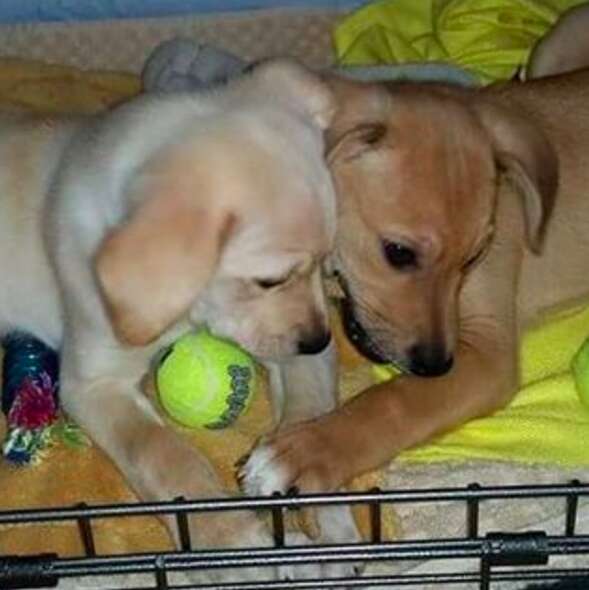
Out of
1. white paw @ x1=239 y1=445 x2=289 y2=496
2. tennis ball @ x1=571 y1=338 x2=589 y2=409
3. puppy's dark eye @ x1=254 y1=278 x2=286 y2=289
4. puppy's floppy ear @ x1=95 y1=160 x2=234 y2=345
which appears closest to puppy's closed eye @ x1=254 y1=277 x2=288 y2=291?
puppy's dark eye @ x1=254 y1=278 x2=286 y2=289

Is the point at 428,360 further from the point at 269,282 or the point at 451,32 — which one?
the point at 451,32

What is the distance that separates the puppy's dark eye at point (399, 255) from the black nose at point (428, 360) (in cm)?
13

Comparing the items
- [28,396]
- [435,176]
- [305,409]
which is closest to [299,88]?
[435,176]

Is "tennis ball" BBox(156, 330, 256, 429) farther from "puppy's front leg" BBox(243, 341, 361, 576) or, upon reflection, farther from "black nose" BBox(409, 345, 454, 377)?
"black nose" BBox(409, 345, 454, 377)

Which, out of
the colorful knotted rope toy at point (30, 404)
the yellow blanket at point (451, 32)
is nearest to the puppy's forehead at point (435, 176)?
→ the colorful knotted rope toy at point (30, 404)

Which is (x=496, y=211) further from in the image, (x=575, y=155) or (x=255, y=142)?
(x=255, y=142)

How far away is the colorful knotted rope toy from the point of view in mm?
2449

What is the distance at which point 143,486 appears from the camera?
2342mm

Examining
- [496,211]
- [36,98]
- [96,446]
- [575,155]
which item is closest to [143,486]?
[96,446]

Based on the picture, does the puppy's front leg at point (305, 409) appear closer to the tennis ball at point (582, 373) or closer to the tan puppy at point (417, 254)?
the tan puppy at point (417, 254)

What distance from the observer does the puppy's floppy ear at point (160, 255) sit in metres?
2.02

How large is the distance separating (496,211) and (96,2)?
1350 millimetres

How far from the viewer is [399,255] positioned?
2.38 meters

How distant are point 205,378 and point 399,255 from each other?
1.17 feet
